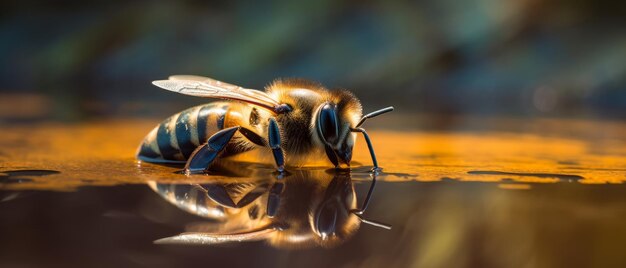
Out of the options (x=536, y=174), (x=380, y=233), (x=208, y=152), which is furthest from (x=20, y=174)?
(x=536, y=174)

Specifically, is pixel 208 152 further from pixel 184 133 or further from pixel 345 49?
pixel 345 49

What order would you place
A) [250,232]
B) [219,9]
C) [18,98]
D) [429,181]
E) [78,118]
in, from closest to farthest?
[250,232], [429,181], [78,118], [18,98], [219,9]

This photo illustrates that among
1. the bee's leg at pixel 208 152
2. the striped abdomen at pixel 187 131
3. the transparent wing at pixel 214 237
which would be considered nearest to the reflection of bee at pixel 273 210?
the transparent wing at pixel 214 237

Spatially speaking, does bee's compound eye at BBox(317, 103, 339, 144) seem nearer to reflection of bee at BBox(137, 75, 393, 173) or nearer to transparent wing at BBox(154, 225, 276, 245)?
reflection of bee at BBox(137, 75, 393, 173)

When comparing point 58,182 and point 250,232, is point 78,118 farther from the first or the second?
point 250,232

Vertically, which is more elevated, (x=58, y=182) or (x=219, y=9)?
(x=219, y=9)

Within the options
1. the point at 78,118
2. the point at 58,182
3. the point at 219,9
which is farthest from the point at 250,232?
the point at 219,9

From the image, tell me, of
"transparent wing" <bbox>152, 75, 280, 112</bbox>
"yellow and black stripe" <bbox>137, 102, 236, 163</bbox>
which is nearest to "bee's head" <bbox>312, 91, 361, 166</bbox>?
"transparent wing" <bbox>152, 75, 280, 112</bbox>
